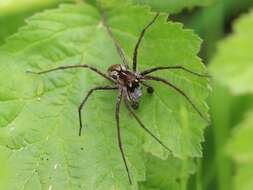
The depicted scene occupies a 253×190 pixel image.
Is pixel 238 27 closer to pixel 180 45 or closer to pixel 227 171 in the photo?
pixel 180 45

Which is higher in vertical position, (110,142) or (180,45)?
(180,45)

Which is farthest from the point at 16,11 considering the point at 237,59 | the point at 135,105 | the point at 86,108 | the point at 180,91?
the point at 237,59

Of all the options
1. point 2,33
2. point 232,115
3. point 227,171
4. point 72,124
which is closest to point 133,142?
point 72,124

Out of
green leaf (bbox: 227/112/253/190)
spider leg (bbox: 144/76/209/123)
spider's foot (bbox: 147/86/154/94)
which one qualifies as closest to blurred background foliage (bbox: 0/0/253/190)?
green leaf (bbox: 227/112/253/190)

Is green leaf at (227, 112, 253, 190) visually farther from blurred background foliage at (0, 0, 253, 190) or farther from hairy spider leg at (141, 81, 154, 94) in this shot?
hairy spider leg at (141, 81, 154, 94)

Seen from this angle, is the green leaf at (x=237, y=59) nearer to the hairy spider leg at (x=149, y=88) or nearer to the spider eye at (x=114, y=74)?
the hairy spider leg at (x=149, y=88)

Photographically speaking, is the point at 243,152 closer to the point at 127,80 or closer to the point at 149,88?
the point at 149,88
